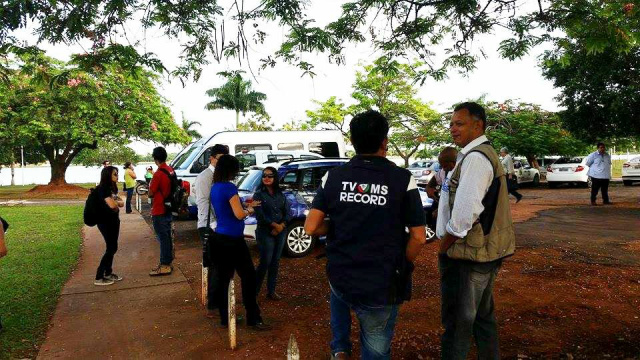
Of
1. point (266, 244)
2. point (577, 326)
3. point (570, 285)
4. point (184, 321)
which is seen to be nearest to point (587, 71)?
point (570, 285)

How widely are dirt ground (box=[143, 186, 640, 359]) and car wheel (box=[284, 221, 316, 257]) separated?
18 cm

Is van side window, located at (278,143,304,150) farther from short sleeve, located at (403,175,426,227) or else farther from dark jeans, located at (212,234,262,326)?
short sleeve, located at (403,175,426,227)

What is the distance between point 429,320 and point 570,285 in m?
2.29

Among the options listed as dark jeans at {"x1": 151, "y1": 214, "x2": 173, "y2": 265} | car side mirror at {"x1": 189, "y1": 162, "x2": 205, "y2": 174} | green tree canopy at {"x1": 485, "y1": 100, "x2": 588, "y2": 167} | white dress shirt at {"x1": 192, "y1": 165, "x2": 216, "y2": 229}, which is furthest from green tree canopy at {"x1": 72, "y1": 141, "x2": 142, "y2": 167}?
white dress shirt at {"x1": 192, "y1": 165, "x2": 216, "y2": 229}

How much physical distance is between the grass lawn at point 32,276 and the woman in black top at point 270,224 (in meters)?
2.38

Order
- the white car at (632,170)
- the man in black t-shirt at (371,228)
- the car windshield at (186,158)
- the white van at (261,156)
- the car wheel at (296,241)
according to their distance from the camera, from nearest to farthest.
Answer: the man in black t-shirt at (371,228), the car wheel at (296,241), the car windshield at (186,158), the white van at (261,156), the white car at (632,170)

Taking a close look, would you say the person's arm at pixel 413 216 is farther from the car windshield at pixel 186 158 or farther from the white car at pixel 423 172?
the white car at pixel 423 172

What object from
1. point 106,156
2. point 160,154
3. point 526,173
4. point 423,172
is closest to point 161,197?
point 160,154

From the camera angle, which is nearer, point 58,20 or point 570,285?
point 58,20

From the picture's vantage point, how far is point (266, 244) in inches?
216

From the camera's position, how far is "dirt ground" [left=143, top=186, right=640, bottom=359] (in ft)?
13.9

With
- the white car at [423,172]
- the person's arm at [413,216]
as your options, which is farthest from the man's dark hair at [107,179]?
the white car at [423,172]

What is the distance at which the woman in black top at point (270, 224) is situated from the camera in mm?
5469

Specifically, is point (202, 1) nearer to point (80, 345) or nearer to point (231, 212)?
point (231, 212)
